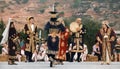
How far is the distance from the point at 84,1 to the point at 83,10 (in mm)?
259

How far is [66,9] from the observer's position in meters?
10.4

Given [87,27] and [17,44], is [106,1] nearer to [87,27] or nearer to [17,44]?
[87,27]

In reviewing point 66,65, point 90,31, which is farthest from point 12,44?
point 90,31

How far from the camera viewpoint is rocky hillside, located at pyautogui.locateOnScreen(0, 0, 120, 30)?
1021cm

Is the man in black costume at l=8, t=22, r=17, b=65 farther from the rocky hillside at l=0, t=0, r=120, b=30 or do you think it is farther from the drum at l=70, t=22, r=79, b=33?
the drum at l=70, t=22, r=79, b=33

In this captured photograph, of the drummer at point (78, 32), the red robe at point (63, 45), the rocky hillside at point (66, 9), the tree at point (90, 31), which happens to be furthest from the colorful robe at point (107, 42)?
the red robe at point (63, 45)

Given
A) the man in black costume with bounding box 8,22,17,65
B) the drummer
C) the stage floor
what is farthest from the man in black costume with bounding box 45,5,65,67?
the man in black costume with bounding box 8,22,17,65

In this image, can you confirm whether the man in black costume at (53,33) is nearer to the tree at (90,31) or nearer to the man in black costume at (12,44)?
the tree at (90,31)

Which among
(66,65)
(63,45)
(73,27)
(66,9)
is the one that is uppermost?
(66,9)

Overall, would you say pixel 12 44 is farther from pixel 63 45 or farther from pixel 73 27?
pixel 73 27

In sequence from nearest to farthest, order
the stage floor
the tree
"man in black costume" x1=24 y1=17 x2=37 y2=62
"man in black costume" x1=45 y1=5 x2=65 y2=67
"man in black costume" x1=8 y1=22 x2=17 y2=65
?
the stage floor
"man in black costume" x1=45 y1=5 x2=65 y2=67
"man in black costume" x1=8 y1=22 x2=17 y2=65
"man in black costume" x1=24 y1=17 x2=37 y2=62
the tree

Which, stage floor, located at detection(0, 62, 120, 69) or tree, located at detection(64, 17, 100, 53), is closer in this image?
stage floor, located at detection(0, 62, 120, 69)

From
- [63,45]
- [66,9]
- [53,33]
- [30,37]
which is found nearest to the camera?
[53,33]

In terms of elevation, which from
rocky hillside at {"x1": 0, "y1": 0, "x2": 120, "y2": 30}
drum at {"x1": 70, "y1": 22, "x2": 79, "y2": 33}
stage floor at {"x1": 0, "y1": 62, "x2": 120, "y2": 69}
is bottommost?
stage floor at {"x1": 0, "y1": 62, "x2": 120, "y2": 69}
